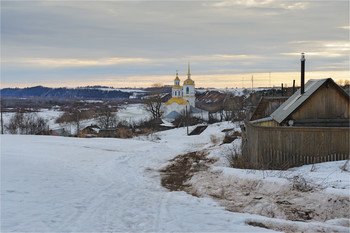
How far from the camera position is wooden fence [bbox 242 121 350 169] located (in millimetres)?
11359

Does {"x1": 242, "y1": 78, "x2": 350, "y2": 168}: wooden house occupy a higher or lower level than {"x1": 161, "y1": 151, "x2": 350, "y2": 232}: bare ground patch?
higher

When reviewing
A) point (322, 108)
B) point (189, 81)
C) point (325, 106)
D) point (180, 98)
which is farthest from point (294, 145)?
point (189, 81)

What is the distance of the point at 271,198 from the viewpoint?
8211 millimetres

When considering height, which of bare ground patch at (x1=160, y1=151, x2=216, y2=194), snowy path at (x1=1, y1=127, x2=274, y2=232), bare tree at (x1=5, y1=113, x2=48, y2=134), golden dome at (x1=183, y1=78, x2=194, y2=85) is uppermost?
golden dome at (x1=183, y1=78, x2=194, y2=85)

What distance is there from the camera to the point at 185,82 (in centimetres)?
10531

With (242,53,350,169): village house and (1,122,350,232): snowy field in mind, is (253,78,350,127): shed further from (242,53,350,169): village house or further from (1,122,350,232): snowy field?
(1,122,350,232): snowy field

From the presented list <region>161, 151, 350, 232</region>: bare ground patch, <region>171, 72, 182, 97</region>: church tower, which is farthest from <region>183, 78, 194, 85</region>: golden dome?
<region>161, 151, 350, 232</region>: bare ground patch

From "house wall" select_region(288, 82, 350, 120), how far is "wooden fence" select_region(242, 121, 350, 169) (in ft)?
9.48

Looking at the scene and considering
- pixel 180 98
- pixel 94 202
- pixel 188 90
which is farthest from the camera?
pixel 188 90

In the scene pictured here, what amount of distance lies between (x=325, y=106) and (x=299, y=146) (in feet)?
13.6

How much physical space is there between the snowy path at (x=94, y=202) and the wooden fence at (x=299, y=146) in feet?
13.3

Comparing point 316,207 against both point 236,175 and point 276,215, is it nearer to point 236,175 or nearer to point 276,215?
point 276,215

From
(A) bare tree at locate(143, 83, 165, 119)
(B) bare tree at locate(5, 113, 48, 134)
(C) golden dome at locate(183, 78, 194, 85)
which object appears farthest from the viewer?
(C) golden dome at locate(183, 78, 194, 85)

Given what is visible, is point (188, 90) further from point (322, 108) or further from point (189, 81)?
point (322, 108)
